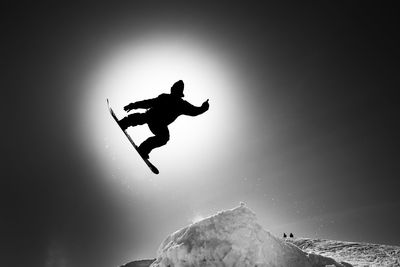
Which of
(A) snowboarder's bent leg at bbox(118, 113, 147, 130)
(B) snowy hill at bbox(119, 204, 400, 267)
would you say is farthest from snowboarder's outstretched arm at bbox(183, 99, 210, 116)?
(B) snowy hill at bbox(119, 204, 400, 267)

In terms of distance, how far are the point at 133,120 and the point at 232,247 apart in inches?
244

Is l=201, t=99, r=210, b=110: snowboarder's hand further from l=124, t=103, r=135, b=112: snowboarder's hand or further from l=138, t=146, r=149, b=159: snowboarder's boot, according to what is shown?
l=138, t=146, r=149, b=159: snowboarder's boot

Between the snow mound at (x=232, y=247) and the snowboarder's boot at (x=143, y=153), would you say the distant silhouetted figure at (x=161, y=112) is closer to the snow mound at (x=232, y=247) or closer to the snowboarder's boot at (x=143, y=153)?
the snowboarder's boot at (x=143, y=153)

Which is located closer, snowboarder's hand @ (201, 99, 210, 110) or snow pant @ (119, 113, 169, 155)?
snow pant @ (119, 113, 169, 155)

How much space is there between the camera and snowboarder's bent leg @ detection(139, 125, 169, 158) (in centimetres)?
1108

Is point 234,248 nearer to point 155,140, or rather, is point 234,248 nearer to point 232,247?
point 232,247

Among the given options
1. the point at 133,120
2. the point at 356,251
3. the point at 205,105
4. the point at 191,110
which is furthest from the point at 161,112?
the point at 356,251

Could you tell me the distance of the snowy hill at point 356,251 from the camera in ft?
26.8

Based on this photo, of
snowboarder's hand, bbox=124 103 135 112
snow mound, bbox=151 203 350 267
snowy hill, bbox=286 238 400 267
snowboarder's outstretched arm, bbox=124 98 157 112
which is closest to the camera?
snow mound, bbox=151 203 350 267

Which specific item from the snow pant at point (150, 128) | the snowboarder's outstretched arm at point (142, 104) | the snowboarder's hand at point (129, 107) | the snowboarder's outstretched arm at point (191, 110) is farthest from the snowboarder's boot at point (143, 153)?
the snowboarder's outstretched arm at point (191, 110)

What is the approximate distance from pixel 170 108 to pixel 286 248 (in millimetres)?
5687

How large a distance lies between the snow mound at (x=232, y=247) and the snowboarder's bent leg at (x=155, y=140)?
13.8 feet

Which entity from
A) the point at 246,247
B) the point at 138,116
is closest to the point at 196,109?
the point at 138,116

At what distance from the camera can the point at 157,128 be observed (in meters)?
11.0
